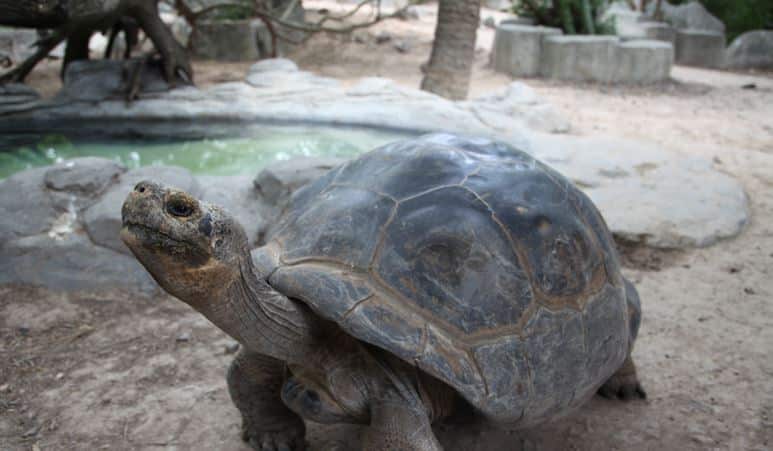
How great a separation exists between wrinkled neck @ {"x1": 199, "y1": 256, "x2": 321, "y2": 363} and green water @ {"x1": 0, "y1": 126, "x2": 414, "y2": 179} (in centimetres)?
370

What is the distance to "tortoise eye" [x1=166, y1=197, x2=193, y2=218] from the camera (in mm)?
1361

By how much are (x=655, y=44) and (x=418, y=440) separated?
29.3ft

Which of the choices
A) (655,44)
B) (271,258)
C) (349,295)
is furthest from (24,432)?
(655,44)

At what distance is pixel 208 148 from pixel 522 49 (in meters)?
5.42

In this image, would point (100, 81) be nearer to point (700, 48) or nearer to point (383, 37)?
point (383, 37)

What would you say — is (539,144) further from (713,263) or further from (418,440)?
(418,440)

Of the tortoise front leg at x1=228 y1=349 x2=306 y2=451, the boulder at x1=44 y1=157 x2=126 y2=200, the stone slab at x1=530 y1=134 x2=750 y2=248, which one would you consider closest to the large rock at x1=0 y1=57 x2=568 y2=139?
the stone slab at x1=530 y1=134 x2=750 y2=248

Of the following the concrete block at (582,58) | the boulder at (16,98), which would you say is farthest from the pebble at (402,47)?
the boulder at (16,98)

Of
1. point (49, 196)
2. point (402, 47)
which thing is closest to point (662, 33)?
point (402, 47)

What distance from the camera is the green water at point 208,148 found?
5.52 metres

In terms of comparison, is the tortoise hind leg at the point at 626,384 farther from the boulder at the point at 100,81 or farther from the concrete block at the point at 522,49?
the concrete block at the point at 522,49

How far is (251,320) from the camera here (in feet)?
5.24

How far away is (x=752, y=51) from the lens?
34.5 feet

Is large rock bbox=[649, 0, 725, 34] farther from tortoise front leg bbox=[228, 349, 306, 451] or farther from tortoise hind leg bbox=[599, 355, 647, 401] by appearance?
tortoise front leg bbox=[228, 349, 306, 451]
